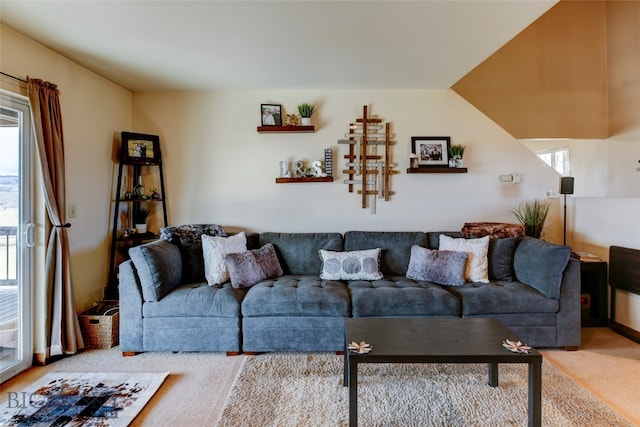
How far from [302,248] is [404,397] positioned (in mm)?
1629

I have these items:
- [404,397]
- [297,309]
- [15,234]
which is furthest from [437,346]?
[15,234]

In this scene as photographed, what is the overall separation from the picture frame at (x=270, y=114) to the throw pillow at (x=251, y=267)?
4.66 feet

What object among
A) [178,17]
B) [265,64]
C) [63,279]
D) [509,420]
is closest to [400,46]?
[265,64]

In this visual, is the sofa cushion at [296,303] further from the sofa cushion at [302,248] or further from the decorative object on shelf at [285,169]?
the decorative object on shelf at [285,169]

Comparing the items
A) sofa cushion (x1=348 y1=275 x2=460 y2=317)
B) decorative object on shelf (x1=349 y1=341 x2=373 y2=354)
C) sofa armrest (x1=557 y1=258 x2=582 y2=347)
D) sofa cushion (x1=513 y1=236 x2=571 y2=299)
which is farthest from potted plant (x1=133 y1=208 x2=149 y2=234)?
sofa armrest (x1=557 y1=258 x2=582 y2=347)

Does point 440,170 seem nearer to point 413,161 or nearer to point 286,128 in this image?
point 413,161

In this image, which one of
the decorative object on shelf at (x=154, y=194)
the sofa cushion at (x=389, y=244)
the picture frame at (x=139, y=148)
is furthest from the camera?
the decorative object on shelf at (x=154, y=194)

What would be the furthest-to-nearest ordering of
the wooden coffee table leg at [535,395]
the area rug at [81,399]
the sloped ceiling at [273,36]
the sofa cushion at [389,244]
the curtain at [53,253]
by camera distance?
the sofa cushion at [389,244]
the curtain at [53,253]
the sloped ceiling at [273,36]
the area rug at [81,399]
the wooden coffee table leg at [535,395]

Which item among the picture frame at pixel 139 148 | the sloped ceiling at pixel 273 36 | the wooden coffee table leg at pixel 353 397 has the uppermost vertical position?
the sloped ceiling at pixel 273 36

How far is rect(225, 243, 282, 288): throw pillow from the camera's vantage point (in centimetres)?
277

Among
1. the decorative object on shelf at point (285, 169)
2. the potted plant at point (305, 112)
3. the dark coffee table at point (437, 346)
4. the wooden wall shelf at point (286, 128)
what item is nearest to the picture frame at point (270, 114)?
the wooden wall shelf at point (286, 128)

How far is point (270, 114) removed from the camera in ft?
11.6

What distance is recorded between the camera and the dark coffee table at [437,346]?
5.24 feet

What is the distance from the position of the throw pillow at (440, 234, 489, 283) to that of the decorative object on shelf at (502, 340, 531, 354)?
1192mm
